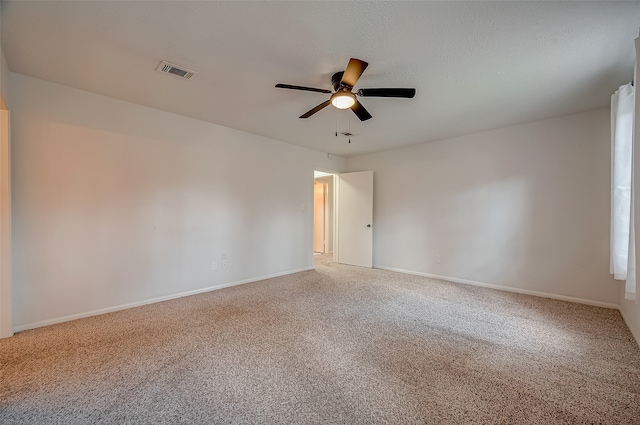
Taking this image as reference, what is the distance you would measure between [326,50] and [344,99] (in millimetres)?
433

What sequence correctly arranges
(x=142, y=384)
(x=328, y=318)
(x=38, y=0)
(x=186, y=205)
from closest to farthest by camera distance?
1. (x=38, y=0)
2. (x=142, y=384)
3. (x=328, y=318)
4. (x=186, y=205)

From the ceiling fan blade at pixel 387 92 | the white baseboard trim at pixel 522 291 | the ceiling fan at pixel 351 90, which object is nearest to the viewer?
the ceiling fan at pixel 351 90

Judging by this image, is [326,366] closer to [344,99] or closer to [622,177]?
[344,99]

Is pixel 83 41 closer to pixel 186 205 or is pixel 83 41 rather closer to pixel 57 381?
pixel 186 205

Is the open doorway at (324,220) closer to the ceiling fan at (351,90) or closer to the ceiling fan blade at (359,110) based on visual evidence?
the ceiling fan blade at (359,110)

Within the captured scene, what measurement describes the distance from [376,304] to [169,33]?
3515mm

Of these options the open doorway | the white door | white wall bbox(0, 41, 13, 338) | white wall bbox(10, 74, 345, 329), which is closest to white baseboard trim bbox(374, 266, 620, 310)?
the white door

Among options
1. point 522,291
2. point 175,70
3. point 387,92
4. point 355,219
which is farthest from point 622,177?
point 175,70

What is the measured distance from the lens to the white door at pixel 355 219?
5.60m

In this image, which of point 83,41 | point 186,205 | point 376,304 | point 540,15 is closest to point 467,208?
point 376,304

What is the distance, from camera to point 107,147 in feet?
10.0

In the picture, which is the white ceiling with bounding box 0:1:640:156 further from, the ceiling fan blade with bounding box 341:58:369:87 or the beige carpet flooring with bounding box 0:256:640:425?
the beige carpet flooring with bounding box 0:256:640:425

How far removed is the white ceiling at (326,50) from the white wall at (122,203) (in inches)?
14.6

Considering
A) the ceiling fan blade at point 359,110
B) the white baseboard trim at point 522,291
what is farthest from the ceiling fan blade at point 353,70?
the white baseboard trim at point 522,291
